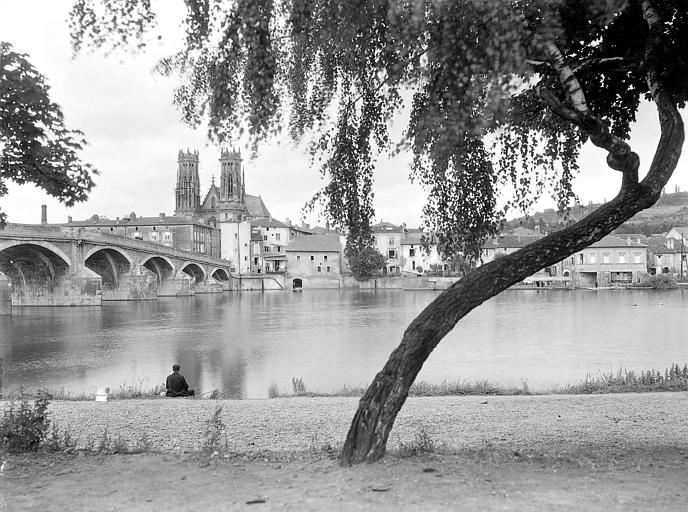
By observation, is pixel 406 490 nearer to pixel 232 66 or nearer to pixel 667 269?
pixel 232 66

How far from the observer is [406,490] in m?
3.90

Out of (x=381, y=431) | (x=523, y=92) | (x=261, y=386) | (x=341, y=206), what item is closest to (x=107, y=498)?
(x=381, y=431)

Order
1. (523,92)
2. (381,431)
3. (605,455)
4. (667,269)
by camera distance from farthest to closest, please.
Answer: (667,269) → (523,92) → (605,455) → (381,431)

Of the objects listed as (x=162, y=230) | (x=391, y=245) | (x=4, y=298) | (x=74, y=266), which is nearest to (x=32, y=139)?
(x=4, y=298)

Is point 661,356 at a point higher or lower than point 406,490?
lower

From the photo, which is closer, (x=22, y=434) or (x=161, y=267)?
(x=22, y=434)

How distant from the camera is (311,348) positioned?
25.0m

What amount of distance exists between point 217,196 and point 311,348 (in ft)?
335

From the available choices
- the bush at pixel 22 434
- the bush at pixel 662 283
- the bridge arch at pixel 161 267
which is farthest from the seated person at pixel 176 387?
the bush at pixel 662 283

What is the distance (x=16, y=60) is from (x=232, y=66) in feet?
9.79

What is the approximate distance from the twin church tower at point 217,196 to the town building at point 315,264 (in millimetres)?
22838

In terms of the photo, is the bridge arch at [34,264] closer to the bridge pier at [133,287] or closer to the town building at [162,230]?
the bridge pier at [133,287]

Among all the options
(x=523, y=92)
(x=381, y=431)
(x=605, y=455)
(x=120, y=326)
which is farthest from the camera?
(x=120, y=326)

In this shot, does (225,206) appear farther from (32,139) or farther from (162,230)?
(32,139)
